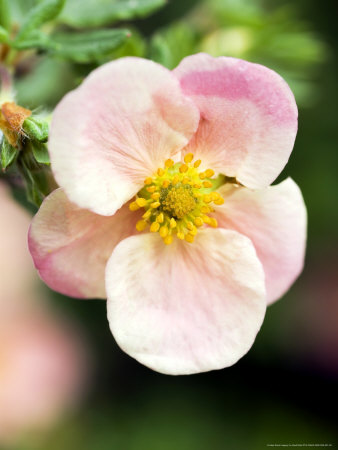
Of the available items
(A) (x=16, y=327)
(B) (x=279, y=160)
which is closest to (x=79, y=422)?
(A) (x=16, y=327)

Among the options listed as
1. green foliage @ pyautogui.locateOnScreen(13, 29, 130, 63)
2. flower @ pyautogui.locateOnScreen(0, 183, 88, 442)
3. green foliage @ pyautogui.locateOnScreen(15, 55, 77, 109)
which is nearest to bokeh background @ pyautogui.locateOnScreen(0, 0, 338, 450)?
flower @ pyautogui.locateOnScreen(0, 183, 88, 442)

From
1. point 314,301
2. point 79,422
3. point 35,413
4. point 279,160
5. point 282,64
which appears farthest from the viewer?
point 314,301

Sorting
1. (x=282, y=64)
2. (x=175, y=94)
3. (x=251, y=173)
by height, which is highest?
(x=175, y=94)

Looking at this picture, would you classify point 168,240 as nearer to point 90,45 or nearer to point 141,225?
point 141,225

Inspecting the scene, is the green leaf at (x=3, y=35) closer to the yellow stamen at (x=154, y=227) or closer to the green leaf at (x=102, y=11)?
the green leaf at (x=102, y=11)

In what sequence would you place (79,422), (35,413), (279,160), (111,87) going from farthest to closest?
1. (79,422)
2. (35,413)
3. (279,160)
4. (111,87)

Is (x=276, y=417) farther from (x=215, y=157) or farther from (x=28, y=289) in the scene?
(x=215, y=157)

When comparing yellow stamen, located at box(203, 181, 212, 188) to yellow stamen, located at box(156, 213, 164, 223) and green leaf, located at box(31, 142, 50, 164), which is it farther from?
green leaf, located at box(31, 142, 50, 164)
